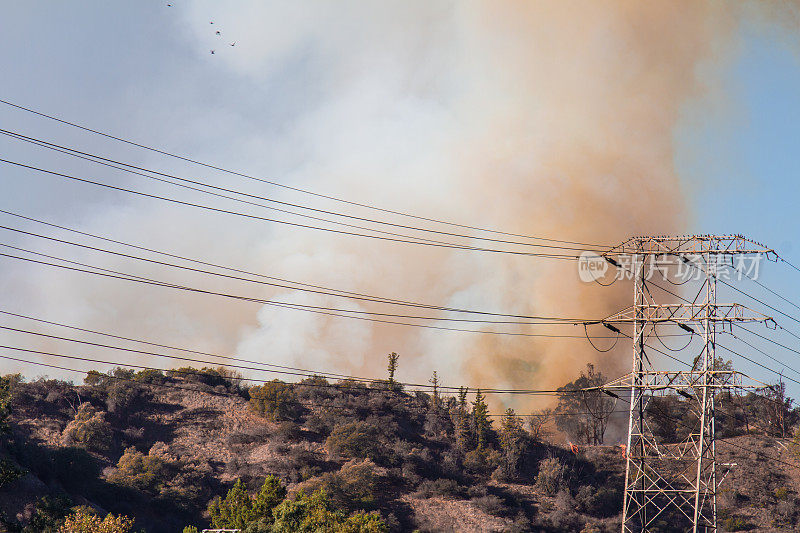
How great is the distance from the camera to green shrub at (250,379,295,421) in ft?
299

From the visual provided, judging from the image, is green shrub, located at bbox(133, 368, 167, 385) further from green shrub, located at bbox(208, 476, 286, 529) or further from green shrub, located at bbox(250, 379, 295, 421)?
green shrub, located at bbox(208, 476, 286, 529)

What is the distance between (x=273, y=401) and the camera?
92.2 metres

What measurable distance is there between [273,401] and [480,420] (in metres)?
25.5

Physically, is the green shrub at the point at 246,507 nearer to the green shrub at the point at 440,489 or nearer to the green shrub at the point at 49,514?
the green shrub at the point at 49,514

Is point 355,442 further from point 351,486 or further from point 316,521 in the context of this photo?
point 316,521

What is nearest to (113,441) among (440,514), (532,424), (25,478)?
(25,478)

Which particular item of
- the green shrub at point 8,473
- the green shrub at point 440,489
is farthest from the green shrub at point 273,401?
the green shrub at point 8,473

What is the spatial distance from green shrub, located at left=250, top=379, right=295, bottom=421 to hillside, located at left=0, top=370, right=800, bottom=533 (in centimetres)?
17

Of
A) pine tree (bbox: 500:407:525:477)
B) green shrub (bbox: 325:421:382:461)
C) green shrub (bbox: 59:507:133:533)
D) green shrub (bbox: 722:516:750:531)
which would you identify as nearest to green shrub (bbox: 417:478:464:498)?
green shrub (bbox: 325:421:382:461)

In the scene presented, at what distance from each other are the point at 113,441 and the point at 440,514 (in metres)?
35.3

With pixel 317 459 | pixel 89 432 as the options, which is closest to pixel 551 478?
pixel 317 459

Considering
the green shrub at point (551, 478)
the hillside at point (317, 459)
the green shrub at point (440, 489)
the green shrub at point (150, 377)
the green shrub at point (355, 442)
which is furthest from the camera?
the green shrub at point (150, 377)

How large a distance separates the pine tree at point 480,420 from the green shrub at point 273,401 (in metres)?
22.6

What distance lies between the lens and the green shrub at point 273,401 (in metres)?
91.1
